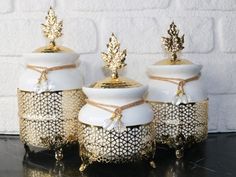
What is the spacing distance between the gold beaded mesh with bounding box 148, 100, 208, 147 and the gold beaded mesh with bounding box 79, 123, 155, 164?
0.08 m

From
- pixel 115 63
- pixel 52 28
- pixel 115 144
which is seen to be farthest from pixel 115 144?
pixel 52 28

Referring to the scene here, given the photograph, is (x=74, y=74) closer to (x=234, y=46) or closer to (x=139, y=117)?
(x=139, y=117)

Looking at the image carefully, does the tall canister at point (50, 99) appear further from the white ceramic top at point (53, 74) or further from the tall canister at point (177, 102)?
the tall canister at point (177, 102)

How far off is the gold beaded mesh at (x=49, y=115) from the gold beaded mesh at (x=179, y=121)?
5.6 inches

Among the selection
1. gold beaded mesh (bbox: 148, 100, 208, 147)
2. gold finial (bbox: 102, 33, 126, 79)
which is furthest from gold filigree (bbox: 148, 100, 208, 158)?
gold finial (bbox: 102, 33, 126, 79)

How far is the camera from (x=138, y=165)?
59 cm

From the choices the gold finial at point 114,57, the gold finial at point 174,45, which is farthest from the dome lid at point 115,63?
the gold finial at point 174,45

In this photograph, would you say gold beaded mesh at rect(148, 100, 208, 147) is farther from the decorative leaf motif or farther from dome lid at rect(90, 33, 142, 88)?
the decorative leaf motif

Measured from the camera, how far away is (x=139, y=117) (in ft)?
1.78

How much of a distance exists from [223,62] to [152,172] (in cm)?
34

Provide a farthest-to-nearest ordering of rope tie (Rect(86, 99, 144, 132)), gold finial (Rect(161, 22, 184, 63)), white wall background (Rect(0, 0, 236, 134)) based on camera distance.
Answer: white wall background (Rect(0, 0, 236, 134)), gold finial (Rect(161, 22, 184, 63)), rope tie (Rect(86, 99, 144, 132))

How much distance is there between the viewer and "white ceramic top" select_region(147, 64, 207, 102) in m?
0.61

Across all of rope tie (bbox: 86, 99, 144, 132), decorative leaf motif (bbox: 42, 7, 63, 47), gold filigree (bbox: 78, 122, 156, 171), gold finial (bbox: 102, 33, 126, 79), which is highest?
decorative leaf motif (bbox: 42, 7, 63, 47)

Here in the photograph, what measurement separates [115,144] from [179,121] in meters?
0.14
